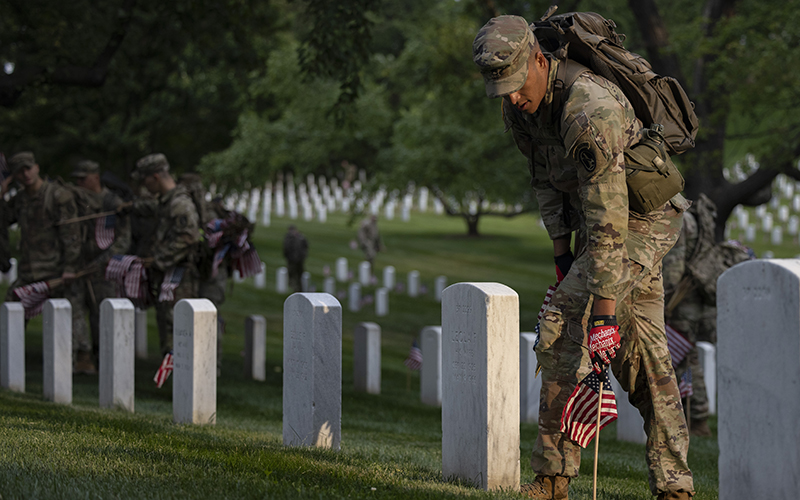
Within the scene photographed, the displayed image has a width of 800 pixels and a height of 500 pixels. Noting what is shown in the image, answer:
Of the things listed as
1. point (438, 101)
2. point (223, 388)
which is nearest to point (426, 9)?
point (438, 101)

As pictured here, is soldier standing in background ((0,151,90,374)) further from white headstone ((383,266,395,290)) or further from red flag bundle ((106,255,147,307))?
white headstone ((383,266,395,290))

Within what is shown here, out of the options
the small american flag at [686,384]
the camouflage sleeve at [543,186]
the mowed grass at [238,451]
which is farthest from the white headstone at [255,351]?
the camouflage sleeve at [543,186]

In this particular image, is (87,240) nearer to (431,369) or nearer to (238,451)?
(431,369)

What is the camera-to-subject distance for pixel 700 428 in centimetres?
953

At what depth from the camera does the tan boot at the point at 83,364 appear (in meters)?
11.4

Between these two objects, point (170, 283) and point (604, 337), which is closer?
point (604, 337)

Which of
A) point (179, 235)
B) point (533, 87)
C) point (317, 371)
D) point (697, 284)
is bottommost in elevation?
point (317, 371)

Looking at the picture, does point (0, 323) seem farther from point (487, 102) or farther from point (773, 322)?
point (487, 102)

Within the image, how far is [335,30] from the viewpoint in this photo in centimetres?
1152

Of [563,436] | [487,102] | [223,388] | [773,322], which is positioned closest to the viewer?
[773,322]

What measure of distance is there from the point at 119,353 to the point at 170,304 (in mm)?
2155

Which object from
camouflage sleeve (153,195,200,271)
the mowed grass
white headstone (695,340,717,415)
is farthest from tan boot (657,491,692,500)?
white headstone (695,340,717,415)

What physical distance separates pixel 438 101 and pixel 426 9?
29.2m

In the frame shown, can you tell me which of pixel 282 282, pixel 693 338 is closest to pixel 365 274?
pixel 282 282
